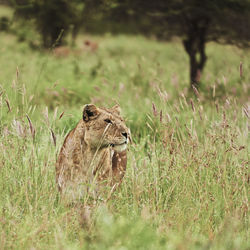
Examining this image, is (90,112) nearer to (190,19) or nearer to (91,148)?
(91,148)

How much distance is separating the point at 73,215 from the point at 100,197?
37cm

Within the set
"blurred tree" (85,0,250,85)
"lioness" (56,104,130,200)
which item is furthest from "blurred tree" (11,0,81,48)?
"lioness" (56,104,130,200)

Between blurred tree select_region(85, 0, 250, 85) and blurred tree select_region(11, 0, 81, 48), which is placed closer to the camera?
blurred tree select_region(85, 0, 250, 85)

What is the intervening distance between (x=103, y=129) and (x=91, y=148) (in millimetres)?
237

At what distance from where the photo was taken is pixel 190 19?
38.3ft

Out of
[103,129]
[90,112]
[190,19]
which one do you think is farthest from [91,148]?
[190,19]

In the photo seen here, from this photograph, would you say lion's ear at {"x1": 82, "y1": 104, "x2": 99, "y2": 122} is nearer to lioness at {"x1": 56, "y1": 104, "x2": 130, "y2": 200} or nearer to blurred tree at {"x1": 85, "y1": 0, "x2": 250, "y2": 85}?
lioness at {"x1": 56, "y1": 104, "x2": 130, "y2": 200}

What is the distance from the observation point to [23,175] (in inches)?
183

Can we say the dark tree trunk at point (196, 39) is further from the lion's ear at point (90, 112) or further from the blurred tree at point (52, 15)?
the lion's ear at point (90, 112)

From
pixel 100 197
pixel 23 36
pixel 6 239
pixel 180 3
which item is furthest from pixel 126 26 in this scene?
pixel 6 239

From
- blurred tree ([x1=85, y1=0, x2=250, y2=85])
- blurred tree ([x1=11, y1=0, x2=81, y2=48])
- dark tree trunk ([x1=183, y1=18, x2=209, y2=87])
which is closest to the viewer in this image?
blurred tree ([x1=85, y1=0, x2=250, y2=85])

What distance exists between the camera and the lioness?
443 centimetres

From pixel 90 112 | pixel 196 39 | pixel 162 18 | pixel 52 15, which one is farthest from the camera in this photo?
pixel 52 15

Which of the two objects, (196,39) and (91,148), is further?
(196,39)
